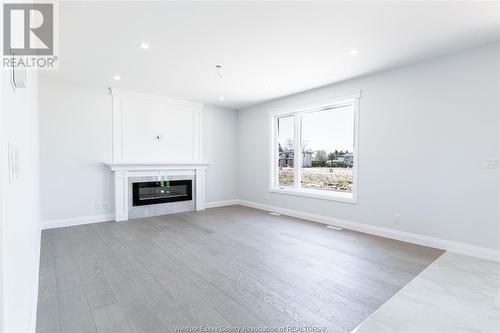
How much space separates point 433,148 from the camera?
357 centimetres

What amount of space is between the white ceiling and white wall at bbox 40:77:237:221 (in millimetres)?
468

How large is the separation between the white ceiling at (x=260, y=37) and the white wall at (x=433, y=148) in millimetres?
311

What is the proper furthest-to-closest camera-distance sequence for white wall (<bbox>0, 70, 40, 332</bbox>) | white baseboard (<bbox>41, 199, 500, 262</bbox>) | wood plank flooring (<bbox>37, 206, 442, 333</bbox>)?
white baseboard (<bbox>41, 199, 500, 262</bbox>)
wood plank flooring (<bbox>37, 206, 442, 333</bbox>)
white wall (<bbox>0, 70, 40, 332</bbox>)

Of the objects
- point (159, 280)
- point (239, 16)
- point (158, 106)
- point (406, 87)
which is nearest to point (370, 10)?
point (239, 16)

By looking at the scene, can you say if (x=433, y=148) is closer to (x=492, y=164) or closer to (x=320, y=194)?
(x=492, y=164)

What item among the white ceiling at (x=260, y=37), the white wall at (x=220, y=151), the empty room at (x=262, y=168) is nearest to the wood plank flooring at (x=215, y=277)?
the empty room at (x=262, y=168)

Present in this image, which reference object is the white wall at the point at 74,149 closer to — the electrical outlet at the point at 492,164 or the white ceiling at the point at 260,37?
the white ceiling at the point at 260,37

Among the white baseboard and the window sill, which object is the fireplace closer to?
the white baseboard

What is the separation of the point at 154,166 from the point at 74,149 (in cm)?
147

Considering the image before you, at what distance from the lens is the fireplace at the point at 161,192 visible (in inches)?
209

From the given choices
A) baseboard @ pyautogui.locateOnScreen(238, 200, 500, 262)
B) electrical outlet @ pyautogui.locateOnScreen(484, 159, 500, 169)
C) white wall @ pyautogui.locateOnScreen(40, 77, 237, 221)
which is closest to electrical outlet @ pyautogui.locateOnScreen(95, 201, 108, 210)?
white wall @ pyautogui.locateOnScreen(40, 77, 237, 221)

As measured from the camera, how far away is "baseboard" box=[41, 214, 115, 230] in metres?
4.43

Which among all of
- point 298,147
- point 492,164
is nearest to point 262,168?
point 298,147

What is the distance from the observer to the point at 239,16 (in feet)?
8.43
